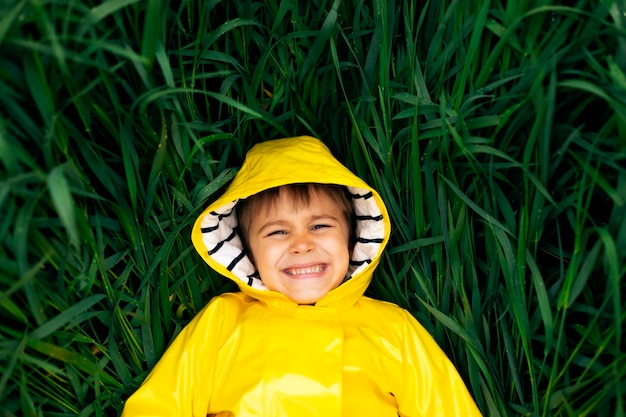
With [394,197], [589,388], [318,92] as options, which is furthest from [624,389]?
[318,92]

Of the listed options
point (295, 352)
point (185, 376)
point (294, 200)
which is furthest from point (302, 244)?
point (185, 376)

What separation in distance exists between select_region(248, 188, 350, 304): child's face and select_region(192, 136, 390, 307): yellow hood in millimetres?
46

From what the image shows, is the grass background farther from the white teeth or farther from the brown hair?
the white teeth

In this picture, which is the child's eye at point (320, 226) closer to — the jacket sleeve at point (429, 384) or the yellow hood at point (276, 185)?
the yellow hood at point (276, 185)

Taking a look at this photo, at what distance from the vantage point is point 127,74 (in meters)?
1.54

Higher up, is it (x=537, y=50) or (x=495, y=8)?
(x=495, y=8)

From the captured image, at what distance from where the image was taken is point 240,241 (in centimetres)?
192

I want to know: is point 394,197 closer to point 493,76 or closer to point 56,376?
point 493,76

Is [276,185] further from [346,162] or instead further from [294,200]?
[346,162]

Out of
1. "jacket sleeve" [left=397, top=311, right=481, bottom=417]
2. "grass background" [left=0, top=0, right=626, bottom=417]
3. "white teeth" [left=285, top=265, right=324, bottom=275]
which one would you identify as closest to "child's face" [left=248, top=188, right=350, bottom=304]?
"white teeth" [left=285, top=265, right=324, bottom=275]

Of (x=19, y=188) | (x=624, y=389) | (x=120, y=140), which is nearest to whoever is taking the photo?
(x=19, y=188)

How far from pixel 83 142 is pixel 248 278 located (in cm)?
62

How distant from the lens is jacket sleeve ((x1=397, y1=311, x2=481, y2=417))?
1.66m

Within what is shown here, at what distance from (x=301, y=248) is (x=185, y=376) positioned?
48cm
